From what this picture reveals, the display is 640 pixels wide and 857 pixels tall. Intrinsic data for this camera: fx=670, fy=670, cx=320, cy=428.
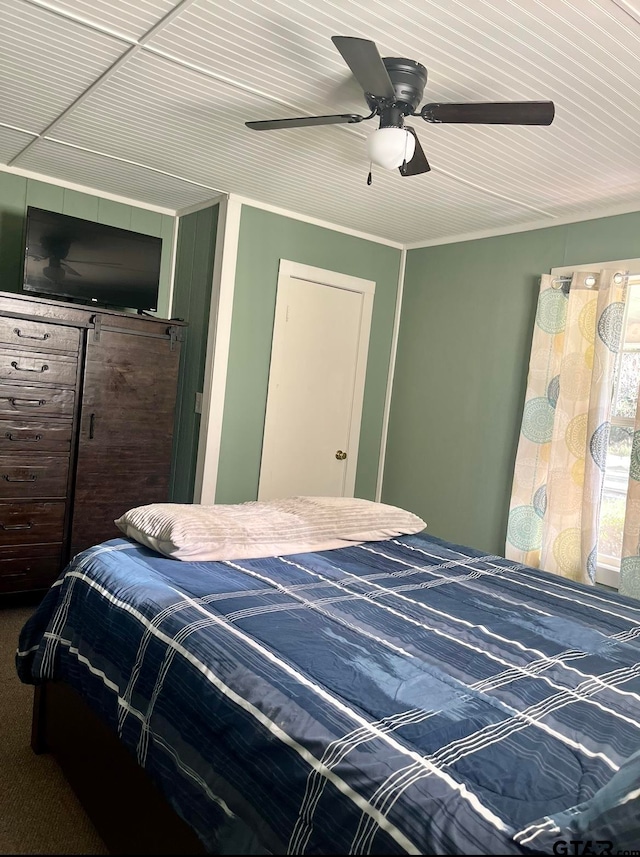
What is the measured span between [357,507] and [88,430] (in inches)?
66.1

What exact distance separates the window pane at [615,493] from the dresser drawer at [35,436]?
9.38 ft

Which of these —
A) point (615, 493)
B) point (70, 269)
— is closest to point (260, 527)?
point (615, 493)

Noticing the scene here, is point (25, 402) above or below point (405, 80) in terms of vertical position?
below

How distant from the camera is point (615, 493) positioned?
353cm

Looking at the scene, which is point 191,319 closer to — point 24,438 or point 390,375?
point 24,438

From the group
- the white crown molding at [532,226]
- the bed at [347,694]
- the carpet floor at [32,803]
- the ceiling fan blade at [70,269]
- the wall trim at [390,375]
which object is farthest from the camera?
the wall trim at [390,375]

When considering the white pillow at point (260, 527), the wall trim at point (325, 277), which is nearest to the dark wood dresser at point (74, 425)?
the wall trim at point (325, 277)

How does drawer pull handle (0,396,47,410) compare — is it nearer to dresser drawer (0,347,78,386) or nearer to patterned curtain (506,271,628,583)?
dresser drawer (0,347,78,386)

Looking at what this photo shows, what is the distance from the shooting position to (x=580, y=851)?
3.19 ft

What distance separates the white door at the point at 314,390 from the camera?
14.0 feet

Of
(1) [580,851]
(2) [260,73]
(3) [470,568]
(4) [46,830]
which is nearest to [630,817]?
(1) [580,851]

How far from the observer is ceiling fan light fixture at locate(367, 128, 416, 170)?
2.13m

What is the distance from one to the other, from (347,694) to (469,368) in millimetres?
3109

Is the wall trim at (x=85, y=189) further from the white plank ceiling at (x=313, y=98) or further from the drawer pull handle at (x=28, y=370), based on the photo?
the drawer pull handle at (x=28, y=370)
